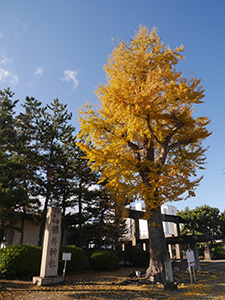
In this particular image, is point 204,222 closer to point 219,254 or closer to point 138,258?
point 219,254

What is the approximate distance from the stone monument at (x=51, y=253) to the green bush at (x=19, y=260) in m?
1.34

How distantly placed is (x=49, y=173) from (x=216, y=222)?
27.2 m

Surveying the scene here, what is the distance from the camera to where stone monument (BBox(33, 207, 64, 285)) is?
341 inches

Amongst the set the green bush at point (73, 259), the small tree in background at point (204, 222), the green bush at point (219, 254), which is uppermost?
the small tree in background at point (204, 222)

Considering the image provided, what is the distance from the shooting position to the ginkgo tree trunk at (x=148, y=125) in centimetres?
870

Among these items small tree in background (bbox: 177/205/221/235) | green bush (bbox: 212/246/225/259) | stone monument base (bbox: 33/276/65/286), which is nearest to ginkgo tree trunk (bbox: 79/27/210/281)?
stone monument base (bbox: 33/276/65/286)

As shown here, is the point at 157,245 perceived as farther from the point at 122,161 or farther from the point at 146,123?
the point at 146,123

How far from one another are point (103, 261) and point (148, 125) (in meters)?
9.73

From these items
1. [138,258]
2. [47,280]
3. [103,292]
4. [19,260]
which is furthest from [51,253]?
[138,258]

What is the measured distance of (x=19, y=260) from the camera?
9.75m

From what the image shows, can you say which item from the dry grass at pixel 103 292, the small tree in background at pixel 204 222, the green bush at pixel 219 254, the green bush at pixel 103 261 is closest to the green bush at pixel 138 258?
the green bush at pixel 103 261

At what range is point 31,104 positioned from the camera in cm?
1731

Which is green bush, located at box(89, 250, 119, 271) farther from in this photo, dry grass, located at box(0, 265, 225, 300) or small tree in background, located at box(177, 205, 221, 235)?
small tree in background, located at box(177, 205, 221, 235)

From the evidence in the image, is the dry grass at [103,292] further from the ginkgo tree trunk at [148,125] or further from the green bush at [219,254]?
the green bush at [219,254]
